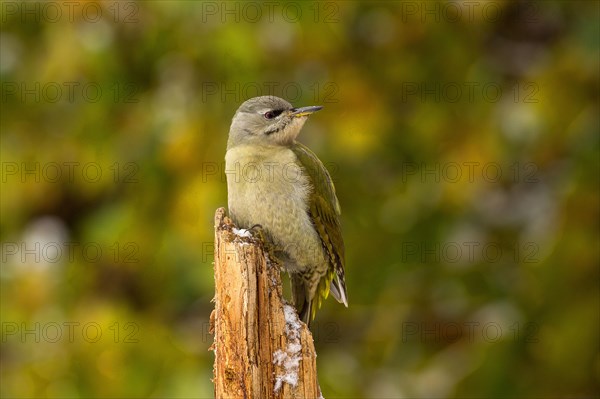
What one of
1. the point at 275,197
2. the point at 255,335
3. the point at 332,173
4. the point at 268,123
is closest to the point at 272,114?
the point at 268,123

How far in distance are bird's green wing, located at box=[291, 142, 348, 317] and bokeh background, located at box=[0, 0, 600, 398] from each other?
2.17 metres

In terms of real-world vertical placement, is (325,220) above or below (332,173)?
above

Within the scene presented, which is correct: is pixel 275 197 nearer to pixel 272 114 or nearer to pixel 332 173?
pixel 272 114

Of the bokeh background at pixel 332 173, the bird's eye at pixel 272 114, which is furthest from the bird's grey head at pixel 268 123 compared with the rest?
the bokeh background at pixel 332 173

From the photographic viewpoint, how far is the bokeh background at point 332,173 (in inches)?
362

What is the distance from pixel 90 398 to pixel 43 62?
133 inches

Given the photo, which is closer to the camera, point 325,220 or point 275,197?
point 275,197

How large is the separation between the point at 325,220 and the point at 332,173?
2.86m

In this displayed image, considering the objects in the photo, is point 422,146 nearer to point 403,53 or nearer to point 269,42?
point 403,53

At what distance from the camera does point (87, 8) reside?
962 centimetres

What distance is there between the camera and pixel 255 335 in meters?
5.29

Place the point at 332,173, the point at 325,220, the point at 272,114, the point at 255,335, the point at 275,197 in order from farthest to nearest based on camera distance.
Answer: the point at 332,173
the point at 272,114
the point at 325,220
the point at 275,197
the point at 255,335

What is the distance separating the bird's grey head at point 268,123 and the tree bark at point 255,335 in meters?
1.55

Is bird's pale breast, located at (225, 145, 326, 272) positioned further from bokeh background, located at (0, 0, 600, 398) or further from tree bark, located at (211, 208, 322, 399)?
bokeh background, located at (0, 0, 600, 398)
